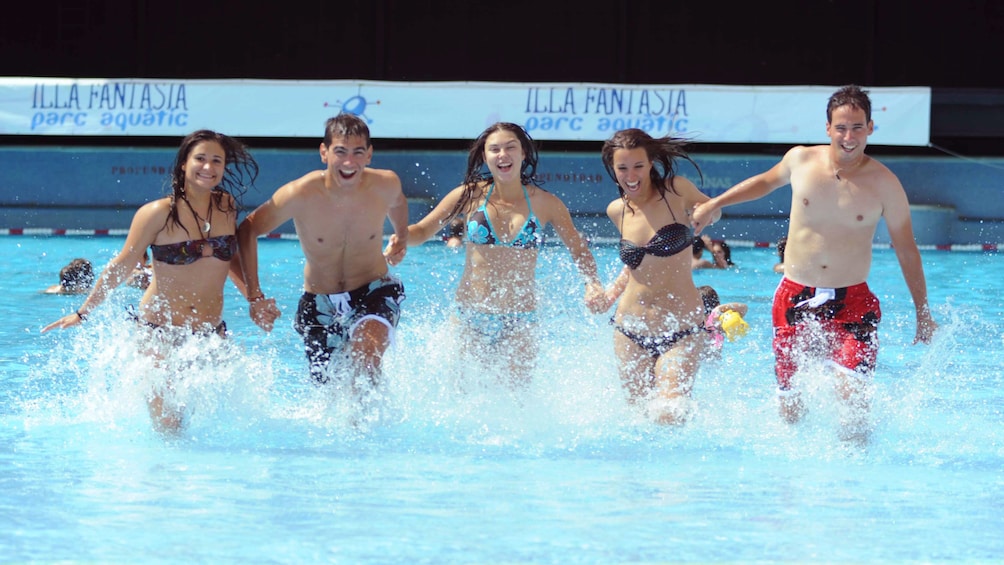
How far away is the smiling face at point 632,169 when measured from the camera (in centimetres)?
595

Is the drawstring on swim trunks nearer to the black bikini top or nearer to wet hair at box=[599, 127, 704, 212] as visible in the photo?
the black bikini top

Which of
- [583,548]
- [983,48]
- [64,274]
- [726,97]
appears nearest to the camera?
[583,548]

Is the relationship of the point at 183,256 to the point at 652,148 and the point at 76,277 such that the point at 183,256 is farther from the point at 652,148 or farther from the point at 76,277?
the point at 76,277

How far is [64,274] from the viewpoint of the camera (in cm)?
1039

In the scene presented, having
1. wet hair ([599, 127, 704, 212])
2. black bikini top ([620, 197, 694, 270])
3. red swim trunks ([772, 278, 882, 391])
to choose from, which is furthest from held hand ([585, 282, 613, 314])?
red swim trunks ([772, 278, 882, 391])

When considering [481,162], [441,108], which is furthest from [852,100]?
[441,108]

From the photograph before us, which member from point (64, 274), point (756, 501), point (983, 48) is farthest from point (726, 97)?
point (756, 501)

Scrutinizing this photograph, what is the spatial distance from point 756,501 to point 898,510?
534mm

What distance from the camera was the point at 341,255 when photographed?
19.6ft

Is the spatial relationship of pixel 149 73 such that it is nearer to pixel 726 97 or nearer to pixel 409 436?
pixel 726 97

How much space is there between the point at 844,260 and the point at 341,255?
228cm

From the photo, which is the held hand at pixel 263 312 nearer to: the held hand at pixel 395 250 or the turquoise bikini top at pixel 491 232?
the held hand at pixel 395 250

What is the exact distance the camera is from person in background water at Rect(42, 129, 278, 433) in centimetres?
568

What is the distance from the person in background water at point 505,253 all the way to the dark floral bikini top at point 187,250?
0.86 metres
